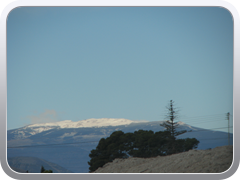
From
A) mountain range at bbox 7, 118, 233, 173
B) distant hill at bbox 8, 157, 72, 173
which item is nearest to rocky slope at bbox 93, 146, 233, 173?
mountain range at bbox 7, 118, 233, 173

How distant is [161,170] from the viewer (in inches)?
236

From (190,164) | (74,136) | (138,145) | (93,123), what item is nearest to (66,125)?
(74,136)

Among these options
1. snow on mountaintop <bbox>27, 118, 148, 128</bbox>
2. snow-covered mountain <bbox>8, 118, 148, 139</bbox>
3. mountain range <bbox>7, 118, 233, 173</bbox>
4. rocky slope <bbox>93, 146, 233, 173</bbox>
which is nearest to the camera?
rocky slope <bbox>93, 146, 233, 173</bbox>

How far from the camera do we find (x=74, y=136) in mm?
9406

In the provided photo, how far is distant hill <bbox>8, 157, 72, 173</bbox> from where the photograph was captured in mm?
5766

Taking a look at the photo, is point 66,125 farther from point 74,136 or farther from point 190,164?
point 190,164

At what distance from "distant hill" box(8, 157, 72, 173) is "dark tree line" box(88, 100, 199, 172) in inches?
47.6

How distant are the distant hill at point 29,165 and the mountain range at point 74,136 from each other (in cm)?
20

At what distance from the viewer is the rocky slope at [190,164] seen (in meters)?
5.69

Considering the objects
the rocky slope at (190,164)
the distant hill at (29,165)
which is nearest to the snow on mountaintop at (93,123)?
the distant hill at (29,165)

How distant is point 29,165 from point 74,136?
9.18 feet

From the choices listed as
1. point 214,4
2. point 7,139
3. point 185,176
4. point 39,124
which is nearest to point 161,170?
point 185,176

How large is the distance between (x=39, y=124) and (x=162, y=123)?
5.07 m

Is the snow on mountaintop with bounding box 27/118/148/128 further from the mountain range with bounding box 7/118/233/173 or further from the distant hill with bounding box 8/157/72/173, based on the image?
the distant hill with bounding box 8/157/72/173
